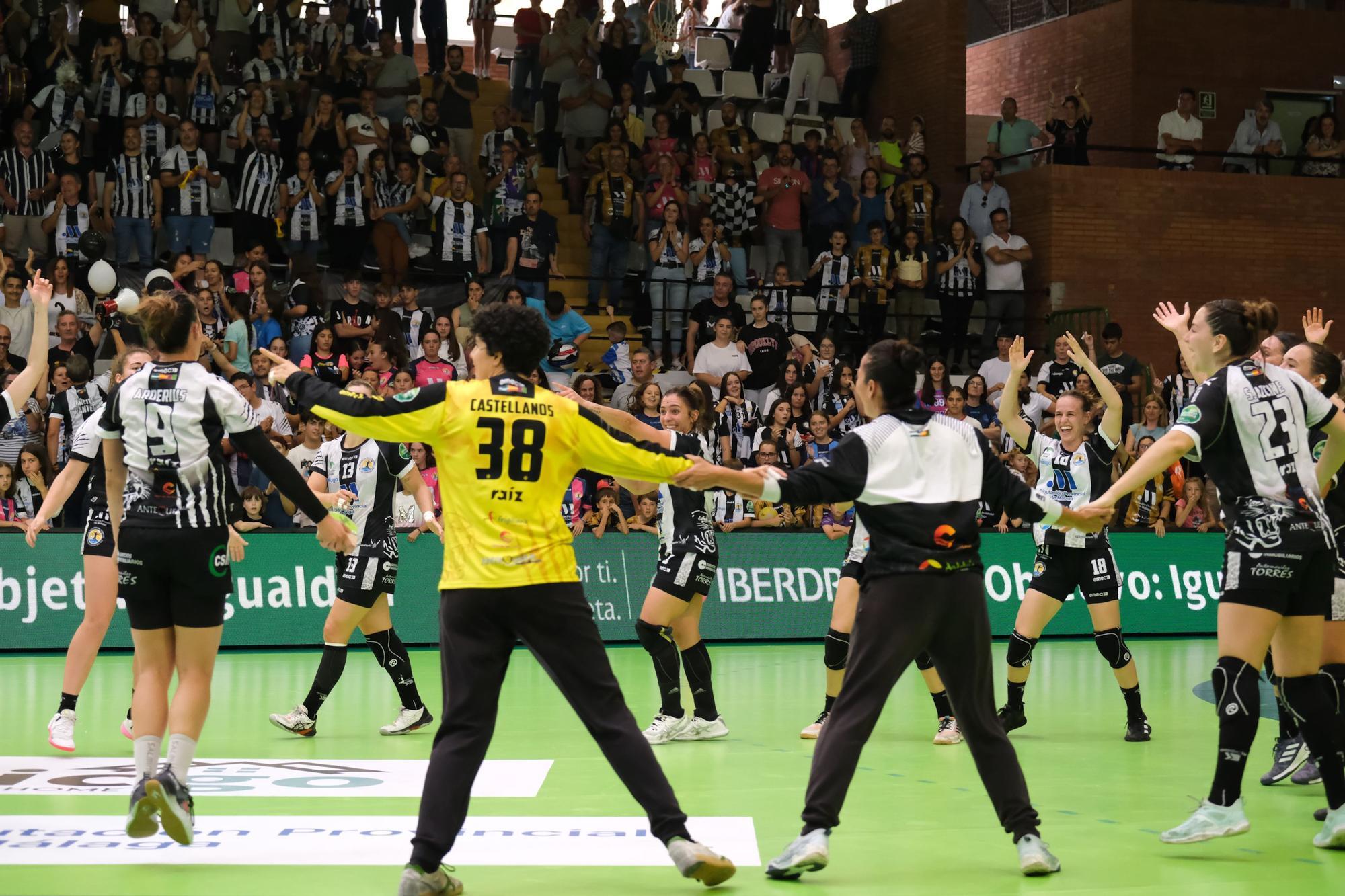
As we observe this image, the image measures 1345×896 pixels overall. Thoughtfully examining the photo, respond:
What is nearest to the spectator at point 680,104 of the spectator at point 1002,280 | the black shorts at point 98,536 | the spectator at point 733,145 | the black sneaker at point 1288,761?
the spectator at point 733,145

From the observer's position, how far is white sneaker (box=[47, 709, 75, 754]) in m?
8.62

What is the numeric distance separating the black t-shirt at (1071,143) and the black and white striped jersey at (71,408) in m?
14.6

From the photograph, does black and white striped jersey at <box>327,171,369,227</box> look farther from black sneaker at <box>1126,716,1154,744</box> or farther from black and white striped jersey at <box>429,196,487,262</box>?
black sneaker at <box>1126,716,1154,744</box>

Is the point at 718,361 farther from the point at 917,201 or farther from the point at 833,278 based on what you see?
the point at 917,201

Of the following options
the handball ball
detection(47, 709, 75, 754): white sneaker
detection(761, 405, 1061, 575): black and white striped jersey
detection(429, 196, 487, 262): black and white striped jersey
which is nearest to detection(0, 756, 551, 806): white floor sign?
detection(47, 709, 75, 754): white sneaker

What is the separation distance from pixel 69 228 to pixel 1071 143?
573 inches

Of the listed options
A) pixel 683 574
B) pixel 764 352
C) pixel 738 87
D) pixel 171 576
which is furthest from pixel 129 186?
pixel 171 576

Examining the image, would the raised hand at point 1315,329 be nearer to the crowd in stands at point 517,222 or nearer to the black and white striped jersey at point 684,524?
the black and white striped jersey at point 684,524

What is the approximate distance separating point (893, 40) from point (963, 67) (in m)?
1.73

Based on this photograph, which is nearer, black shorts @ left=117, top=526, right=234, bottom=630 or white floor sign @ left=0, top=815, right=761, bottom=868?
white floor sign @ left=0, top=815, right=761, bottom=868

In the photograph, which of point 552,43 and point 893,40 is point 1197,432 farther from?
point 893,40

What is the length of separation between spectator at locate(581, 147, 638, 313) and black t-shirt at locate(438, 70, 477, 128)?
2.26 metres

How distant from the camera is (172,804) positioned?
19.2 ft

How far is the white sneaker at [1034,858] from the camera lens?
5859 mm
